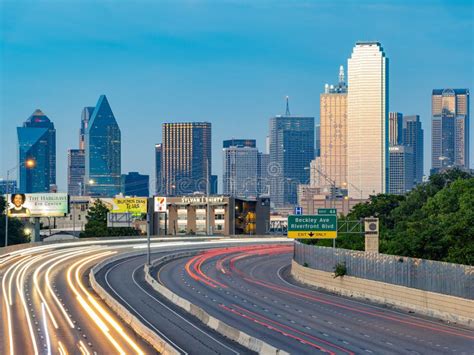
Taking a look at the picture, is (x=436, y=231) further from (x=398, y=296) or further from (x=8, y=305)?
(x=8, y=305)

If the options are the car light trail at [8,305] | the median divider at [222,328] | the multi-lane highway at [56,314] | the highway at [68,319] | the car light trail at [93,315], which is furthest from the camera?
the car light trail at [8,305]

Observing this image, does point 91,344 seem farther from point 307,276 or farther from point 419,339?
point 307,276

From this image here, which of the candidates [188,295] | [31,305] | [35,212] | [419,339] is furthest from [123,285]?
[35,212]

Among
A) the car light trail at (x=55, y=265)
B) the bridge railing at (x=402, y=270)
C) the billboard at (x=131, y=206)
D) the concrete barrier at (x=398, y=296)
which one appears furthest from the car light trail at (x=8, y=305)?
the billboard at (x=131, y=206)

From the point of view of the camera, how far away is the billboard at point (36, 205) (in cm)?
12812

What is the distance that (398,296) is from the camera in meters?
66.2

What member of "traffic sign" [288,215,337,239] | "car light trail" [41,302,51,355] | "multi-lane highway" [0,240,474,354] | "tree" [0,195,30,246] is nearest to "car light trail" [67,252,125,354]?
"multi-lane highway" [0,240,474,354]

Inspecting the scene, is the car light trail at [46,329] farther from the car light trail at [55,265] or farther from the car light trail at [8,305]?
the car light trail at [8,305]

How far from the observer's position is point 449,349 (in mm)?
47188

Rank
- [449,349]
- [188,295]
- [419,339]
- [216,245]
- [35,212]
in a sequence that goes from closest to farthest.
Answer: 1. [449,349]
2. [419,339]
3. [188,295]
4. [35,212]
5. [216,245]

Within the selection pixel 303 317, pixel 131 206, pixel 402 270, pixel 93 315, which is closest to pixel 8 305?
pixel 93 315

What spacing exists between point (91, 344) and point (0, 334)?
693cm

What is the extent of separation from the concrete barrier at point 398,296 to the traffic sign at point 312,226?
11.4 ft

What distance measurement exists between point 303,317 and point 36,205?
245 ft
